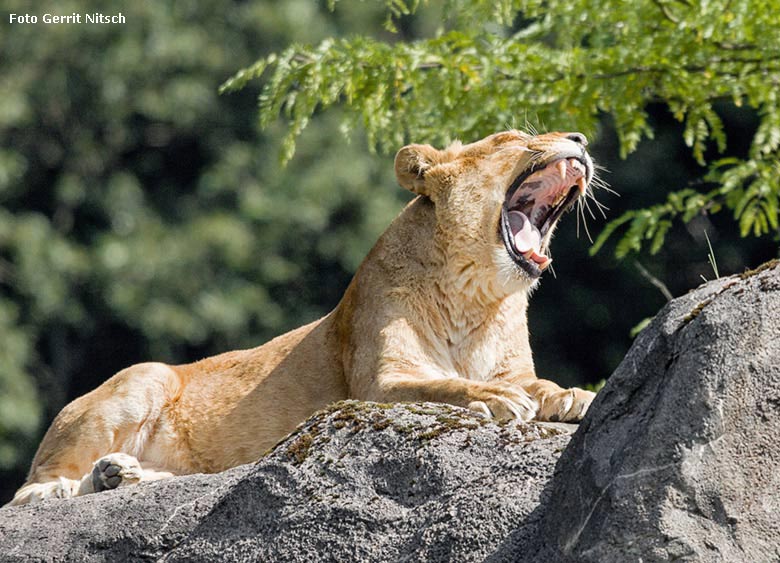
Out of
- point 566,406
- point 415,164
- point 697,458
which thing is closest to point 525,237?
point 415,164

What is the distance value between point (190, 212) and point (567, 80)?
597 inches

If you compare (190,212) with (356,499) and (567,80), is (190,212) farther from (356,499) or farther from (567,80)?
(356,499)

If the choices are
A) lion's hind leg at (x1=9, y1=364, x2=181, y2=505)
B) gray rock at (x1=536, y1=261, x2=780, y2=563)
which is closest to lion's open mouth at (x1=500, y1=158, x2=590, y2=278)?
lion's hind leg at (x1=9, y1=364, x2=181, y2=505)

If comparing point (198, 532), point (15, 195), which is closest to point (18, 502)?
point (198, 532)

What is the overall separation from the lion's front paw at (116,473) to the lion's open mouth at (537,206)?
1.82 metres

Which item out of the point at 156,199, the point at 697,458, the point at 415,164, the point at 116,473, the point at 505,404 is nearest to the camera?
the point at 697,458

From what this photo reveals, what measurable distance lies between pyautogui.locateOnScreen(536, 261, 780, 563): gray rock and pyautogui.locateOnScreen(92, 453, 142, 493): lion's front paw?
2.22 metres

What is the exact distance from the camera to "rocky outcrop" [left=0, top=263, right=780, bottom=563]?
130 inches

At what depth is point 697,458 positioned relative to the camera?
331cm

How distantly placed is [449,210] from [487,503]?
2461mm

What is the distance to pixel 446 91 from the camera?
7.55 meters

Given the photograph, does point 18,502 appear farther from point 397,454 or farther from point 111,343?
point 111,343

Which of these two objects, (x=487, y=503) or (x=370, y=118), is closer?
(x=487, y=503)

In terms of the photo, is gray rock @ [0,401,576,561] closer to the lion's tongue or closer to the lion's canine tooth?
the lion's tongue
